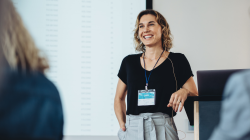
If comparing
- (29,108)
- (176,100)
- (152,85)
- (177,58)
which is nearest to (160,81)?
(152,85)

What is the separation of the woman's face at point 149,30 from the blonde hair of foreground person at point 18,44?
3.81 feet

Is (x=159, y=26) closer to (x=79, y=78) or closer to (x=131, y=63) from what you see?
(x=131, y=63)

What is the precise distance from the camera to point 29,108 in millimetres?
410

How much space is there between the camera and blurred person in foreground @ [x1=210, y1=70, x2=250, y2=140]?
458mm

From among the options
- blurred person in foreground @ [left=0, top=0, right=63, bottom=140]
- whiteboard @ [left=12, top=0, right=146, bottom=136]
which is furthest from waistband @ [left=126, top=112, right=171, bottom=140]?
blurred person in foreground @ [left=0, top=0, right=63, bottom=140]

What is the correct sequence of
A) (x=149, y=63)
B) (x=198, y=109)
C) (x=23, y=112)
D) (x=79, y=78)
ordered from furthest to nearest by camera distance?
(x=79, y=78) → (x=149, y=63) → (x=198, y=109) → (x=23, y=112)

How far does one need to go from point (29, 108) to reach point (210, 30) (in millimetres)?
2144

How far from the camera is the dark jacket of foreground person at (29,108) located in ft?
1.28

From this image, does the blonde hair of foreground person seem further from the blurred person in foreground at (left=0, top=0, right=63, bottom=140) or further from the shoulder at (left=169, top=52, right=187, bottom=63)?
the shoulder at (left=169, top=52, right=187, bottom=63)

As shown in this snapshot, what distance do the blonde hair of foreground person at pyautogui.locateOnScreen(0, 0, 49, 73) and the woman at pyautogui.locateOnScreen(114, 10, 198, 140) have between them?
2.58ft

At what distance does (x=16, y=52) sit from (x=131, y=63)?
117 cm

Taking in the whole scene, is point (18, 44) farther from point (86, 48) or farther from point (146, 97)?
point (86, 48)

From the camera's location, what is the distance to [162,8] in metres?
2.24

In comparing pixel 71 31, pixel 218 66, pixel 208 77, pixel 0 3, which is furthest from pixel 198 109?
pixel 71 31
